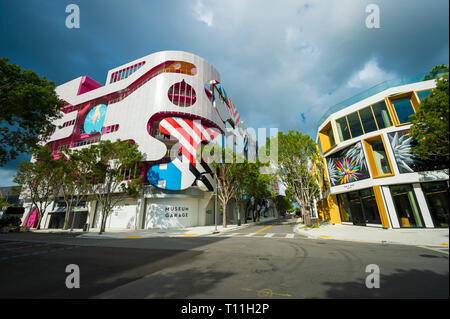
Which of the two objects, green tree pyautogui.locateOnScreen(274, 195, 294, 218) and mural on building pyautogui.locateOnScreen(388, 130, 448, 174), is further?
green tree pyautogui.locateOnScreen(274, 195, 294, 218)

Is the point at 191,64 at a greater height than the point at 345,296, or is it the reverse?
the point at 191,64

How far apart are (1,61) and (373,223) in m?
30.7

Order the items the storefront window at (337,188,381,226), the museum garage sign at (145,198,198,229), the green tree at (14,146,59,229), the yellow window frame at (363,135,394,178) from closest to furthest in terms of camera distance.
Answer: the yellow window frame at (363,135,394,178) → the storefront window at (337,188,381,226) → the museum garage sign at (145,198,198,229) → the green tree at (14,146,59,229)

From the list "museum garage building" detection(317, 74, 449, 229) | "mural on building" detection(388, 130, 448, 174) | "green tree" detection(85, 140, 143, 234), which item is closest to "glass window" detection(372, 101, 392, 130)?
"museum garage building" detection(317, 74, 449, 229)

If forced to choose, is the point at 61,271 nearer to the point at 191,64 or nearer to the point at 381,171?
the point at 381,171

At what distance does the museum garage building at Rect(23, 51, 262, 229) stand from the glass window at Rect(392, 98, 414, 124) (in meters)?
23.2

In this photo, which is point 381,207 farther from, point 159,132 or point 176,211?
point 159,132

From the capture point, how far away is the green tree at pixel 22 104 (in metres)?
9.64

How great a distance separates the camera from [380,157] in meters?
17.5

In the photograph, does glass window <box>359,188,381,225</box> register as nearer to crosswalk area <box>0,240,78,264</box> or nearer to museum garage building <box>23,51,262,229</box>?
museum garage building <box>23,51,262,229</box>

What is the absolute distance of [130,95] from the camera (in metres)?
33.6

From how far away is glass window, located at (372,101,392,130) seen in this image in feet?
54.7

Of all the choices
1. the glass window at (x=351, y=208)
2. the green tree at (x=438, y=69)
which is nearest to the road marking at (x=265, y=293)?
the green tree at (x=438, y=69)
